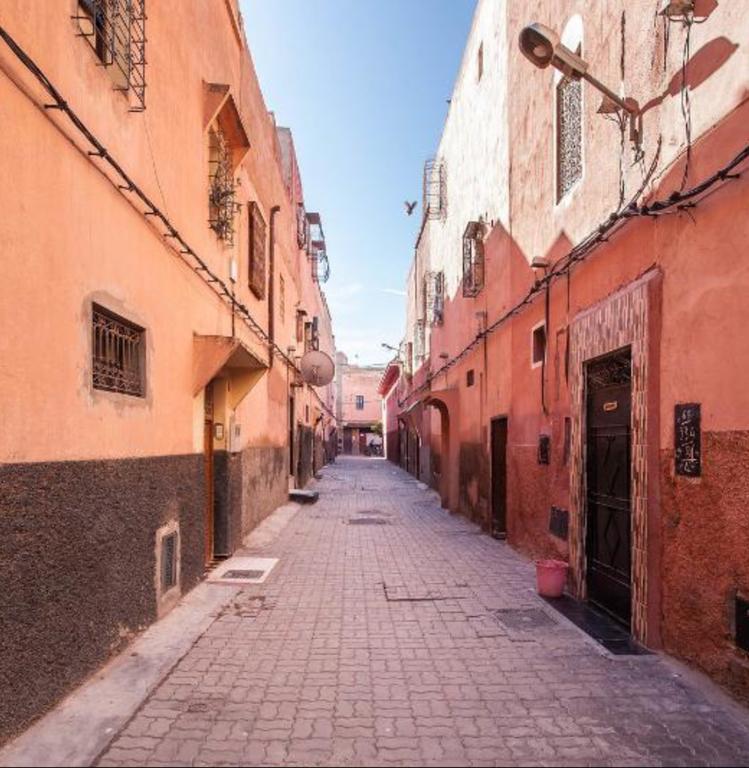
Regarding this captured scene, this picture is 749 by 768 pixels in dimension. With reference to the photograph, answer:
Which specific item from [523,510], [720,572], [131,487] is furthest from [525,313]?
[131,487]

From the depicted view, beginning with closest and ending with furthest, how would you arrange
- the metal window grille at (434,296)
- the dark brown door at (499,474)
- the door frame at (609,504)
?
the door frame at (609,504)
the dark brown door at (499,474)
the metal window grille at (434,296)

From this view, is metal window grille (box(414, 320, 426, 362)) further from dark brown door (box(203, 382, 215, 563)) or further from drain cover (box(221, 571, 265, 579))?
drain cover (box(221, 571, 265, 579))

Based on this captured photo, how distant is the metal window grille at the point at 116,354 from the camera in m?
4.85

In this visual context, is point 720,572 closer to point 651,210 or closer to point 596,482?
point 596,482

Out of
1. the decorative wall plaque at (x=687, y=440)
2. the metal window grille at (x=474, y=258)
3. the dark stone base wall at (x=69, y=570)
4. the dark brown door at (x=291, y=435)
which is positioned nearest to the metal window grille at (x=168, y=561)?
the dark stone base wall at (x=69, y=570)

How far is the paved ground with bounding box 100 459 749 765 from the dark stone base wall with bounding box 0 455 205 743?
58 cm

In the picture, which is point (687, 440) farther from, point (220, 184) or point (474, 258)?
point (474, 258)

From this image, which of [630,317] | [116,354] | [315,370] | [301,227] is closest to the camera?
[116,354]

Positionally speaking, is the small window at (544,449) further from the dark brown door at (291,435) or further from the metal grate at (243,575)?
the dark brown door at (291,435)

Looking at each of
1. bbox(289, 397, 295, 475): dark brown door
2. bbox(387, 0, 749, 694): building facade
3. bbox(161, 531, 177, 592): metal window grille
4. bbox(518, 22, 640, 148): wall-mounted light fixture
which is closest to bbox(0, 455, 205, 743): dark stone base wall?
bbox(161, 531, 177, 592): metal window grille

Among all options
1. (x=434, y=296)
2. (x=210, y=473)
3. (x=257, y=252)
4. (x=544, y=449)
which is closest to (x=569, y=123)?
(x=544, y=449)

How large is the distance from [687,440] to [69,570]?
459 cm

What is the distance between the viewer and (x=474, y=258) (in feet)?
44.4

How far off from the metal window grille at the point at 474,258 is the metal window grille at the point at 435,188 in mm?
5597
